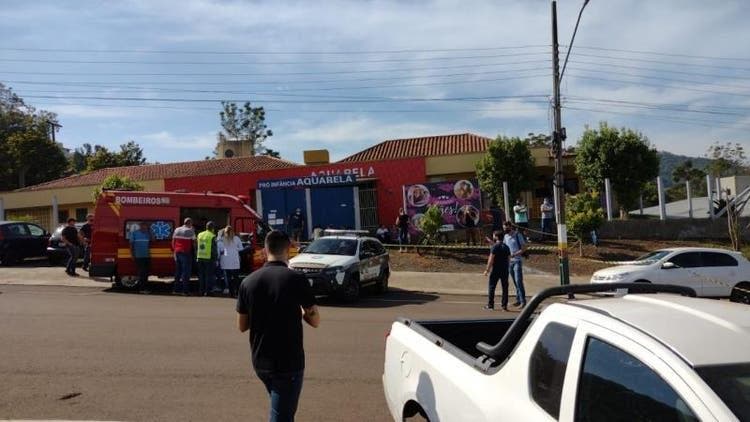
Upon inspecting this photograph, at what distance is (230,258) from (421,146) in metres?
27.5

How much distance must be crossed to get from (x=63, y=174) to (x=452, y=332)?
61132 mm

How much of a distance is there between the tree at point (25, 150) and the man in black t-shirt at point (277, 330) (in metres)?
56.3

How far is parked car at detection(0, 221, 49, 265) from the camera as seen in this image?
20.6 m

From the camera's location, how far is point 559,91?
1927 cm

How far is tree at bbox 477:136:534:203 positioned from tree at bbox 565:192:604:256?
8119 mm

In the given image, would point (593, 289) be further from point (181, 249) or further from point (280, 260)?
point (181, 249)

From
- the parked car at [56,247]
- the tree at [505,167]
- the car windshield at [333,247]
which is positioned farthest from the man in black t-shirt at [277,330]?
the tree at [505,167]

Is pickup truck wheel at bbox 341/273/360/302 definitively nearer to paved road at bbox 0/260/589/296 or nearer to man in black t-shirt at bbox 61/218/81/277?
paved road at bbox 0/260/589/296

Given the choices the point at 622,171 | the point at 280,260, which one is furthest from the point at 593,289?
the point at 622,171

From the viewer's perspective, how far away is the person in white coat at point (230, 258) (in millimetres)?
14852

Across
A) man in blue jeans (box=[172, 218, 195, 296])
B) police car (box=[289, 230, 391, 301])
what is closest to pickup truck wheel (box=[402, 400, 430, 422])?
police car (box=[289, 230, 391, 301])

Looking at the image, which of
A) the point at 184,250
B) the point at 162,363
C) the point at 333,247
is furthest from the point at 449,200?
the point at 162,363

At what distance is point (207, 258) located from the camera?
14.7 metres

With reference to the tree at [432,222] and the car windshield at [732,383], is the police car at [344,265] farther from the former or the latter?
the car windshield at [732,383]
